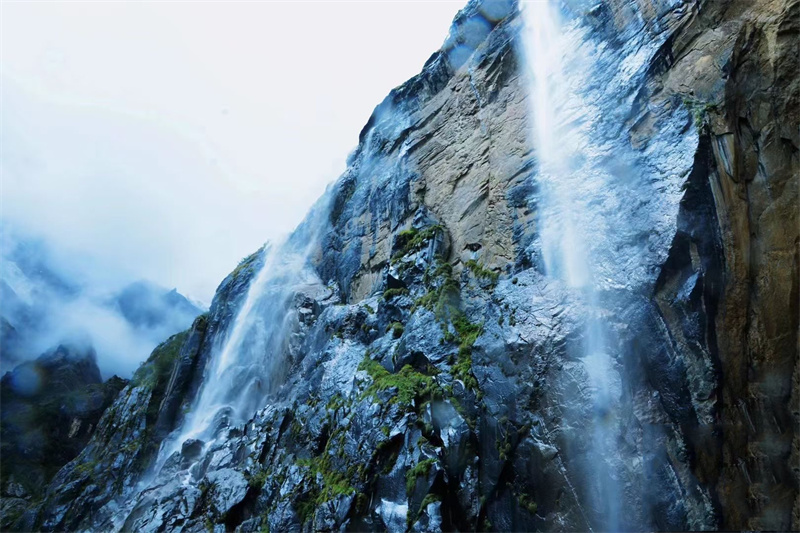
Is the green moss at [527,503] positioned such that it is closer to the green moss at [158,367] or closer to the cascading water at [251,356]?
the cascading water at [251,356]

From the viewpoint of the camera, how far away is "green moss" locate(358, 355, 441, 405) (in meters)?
14.3

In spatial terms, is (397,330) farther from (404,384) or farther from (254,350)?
(254,350)

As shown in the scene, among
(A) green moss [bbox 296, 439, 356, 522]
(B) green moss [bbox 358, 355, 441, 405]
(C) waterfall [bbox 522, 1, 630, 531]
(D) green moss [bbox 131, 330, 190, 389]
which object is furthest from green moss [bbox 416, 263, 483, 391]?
(D) green moss [bbox 131, 330, 190, 389]

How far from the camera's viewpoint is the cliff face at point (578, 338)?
10.4 metres

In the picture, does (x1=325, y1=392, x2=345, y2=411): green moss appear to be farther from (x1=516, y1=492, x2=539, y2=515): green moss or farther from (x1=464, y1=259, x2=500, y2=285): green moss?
(x1=516, y1=492, x2=539, y2=515): green moss

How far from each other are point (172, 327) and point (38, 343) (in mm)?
22460

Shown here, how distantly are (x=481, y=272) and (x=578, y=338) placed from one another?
215 inches

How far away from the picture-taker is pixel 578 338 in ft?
41.3

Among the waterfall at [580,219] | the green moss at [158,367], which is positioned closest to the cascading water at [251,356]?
the green moss at [158,367]

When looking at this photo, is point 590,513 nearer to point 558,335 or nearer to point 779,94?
point 558,335

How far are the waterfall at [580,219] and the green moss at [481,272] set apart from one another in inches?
83.4

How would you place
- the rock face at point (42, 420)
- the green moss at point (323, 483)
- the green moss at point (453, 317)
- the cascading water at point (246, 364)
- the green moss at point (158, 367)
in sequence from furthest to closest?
the rock face at point (42, 420), the green moss at point (158, 367), the cascading water at point (246, 364), the green moss at point (453, 317), the green moss at point (323, 483)

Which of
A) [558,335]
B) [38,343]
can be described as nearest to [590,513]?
[558,335]

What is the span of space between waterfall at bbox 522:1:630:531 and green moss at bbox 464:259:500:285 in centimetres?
212
